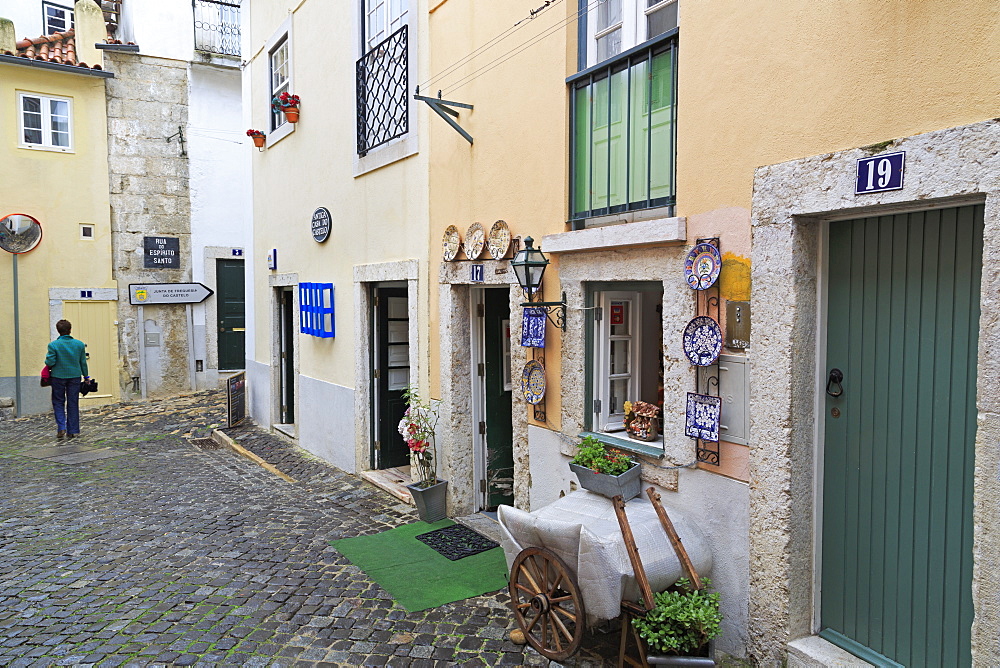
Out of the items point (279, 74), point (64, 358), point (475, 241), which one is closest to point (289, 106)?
point (279, 74)

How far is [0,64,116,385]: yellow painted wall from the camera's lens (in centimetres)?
1248

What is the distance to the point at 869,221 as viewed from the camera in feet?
10.9

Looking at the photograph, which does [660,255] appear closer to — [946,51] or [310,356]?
[946,51]

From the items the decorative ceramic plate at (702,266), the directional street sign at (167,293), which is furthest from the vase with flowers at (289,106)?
the decorative ceramic plate at (702,266)

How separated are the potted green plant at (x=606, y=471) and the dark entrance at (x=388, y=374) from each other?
4.00 m

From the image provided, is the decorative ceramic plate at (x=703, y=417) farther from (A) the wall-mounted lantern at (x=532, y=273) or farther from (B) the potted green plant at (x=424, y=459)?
(B) the potted green plant at (x=424, y=459)

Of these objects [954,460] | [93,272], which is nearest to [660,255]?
[954,460]

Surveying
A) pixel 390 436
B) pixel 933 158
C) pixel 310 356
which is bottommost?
pixel 390 436

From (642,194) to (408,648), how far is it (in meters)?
3.16

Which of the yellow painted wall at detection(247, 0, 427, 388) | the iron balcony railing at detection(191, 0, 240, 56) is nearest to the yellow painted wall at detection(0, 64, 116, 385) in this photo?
the iron balcony railing at detection(191, 0, 240, 56)

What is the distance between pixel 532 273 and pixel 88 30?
12.4 meters

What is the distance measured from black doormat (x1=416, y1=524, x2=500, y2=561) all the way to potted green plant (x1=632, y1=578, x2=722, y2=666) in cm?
239

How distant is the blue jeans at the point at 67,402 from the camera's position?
10.4m

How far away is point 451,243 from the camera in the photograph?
6.32 metres
